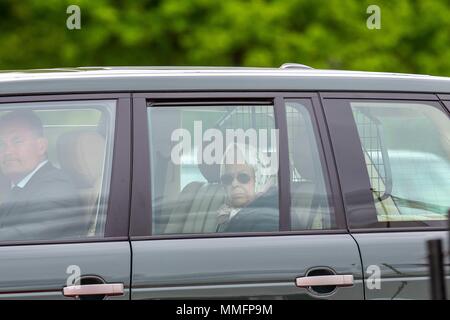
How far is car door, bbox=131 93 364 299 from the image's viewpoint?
3.87 meters

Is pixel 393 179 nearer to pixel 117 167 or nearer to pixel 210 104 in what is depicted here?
pixel 210 104

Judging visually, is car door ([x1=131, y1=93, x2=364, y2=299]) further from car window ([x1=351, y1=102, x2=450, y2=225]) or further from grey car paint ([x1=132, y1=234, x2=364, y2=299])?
car window ([x1=351, y1=102, x2=450, y2=225])

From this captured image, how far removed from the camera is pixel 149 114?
13.4 feet

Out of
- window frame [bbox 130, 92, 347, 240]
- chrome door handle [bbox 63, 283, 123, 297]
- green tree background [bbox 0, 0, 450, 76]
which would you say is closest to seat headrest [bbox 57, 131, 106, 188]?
window frame [bbox 130, 92, 347, 240]

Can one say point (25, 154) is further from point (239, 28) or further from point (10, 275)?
point (239, 28)

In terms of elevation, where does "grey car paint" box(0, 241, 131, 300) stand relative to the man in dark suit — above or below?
below

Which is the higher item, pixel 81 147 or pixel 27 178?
pixel 81 147

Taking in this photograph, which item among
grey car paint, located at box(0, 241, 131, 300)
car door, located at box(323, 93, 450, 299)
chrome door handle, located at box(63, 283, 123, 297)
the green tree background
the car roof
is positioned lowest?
chrome door handle, located at box(63, 283, 123, 297)

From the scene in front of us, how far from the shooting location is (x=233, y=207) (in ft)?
13.4

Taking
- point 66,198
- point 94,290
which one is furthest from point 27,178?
point 94,290

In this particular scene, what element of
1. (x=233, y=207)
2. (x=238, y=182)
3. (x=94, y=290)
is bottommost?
(x=94, y=290)

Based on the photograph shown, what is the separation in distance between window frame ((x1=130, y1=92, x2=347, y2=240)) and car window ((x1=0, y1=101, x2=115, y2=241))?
0.12 metres

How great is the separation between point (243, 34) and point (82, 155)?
14.4 m
